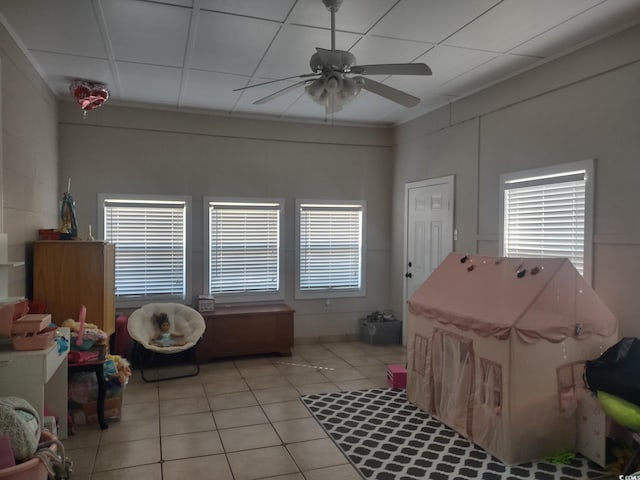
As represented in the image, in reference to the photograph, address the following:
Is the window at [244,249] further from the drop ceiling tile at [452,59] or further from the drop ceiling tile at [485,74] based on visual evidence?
the drop ceiling tile at [452,59]

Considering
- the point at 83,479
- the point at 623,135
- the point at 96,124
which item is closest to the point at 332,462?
the point at 83,479

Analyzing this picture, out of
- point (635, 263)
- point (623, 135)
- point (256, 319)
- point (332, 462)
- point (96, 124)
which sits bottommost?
point (332, 462)

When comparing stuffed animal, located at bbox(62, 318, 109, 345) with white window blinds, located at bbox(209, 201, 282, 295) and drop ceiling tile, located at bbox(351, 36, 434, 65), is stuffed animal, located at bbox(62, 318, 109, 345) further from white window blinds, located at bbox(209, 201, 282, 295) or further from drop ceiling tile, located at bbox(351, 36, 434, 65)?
drop ceiling tile, located at bbox(351, 36, 434, 65)

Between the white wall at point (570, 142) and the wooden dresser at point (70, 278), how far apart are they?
11.7 feet

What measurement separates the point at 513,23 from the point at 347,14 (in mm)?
1151

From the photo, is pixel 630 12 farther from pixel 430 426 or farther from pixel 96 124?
pixel 96 124

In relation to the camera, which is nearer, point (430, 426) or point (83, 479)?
point (83, 479)

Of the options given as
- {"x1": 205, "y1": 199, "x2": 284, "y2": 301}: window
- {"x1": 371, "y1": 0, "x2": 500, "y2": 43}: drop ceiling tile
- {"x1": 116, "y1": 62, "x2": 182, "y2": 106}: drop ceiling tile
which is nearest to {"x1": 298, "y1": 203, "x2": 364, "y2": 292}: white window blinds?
{"x1": 205, "y1": 199, "x2": 284, "y2": 301}: window

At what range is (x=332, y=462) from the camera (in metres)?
3.03

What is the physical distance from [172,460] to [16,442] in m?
1.12

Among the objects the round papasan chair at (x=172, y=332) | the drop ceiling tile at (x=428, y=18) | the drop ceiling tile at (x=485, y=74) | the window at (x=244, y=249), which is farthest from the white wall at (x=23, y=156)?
the drop ceiling tile at (x=485, y=74)

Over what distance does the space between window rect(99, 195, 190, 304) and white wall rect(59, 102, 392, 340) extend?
0.41 ft

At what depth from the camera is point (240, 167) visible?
5719 mm

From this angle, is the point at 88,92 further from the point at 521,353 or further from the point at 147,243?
the point at 521,353
